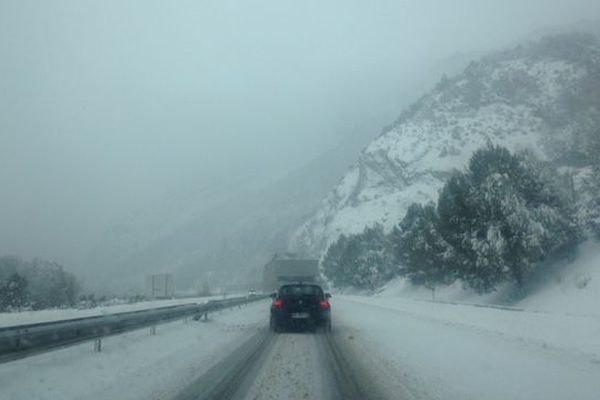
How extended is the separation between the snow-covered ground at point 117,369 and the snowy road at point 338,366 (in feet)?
0.06

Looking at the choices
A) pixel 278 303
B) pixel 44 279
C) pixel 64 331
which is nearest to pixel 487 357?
pixel 64 331

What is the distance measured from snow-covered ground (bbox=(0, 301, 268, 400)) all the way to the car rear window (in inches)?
163

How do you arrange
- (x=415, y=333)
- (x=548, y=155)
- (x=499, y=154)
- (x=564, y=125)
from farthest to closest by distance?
(x=564, y=125) → (x=548, y=155) → (x=499, y=154) → (x=415, y=333)

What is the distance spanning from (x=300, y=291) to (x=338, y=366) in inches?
345

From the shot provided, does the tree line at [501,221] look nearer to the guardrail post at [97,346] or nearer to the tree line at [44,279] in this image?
the guardrail post at [97,346]

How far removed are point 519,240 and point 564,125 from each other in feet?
550

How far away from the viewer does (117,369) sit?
1063 centimetres

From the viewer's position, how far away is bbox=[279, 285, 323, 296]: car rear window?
65.4ft

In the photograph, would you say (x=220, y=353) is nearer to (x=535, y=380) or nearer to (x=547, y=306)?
(x=535, y=380)

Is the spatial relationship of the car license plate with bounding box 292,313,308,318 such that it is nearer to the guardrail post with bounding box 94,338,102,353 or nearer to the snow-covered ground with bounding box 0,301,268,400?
the snow-covered ground with bounding box 0,301,268,400

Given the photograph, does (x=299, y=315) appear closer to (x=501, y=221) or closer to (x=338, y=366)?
(x=338, y=366)

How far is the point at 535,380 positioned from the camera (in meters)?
9.07

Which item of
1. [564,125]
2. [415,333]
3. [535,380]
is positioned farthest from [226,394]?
[564,125]

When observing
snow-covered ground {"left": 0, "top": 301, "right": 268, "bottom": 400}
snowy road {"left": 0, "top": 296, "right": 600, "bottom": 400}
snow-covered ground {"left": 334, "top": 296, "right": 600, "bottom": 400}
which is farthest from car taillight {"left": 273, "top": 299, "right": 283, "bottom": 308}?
snow-covered ground {"left": 0, "top": 301, "right": 268, "bottom": 400}
